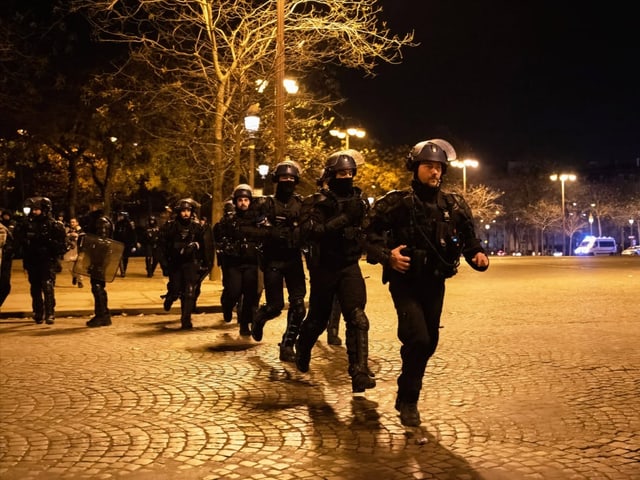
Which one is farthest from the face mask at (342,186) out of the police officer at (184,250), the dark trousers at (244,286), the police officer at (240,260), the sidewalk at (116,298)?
the sidewalk at (116,298)

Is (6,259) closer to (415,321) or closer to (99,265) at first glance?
(99,265)

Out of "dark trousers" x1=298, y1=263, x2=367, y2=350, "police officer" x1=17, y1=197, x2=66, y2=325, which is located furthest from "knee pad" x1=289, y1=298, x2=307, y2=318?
"police officer" x1=17, y1=197, x2=66, y2=325

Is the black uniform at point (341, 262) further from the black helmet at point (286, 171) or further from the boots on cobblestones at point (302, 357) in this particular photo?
the black helmet at point (286, 171)

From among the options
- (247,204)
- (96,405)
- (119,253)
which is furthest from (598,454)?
(119,253)

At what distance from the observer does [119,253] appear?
11.2 m

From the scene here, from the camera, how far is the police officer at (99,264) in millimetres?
10773

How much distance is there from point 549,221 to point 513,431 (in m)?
69.3

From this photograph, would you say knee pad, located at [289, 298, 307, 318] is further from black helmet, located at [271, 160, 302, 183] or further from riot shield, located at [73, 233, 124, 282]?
riot shield, located at [73, 233, 124, 282]

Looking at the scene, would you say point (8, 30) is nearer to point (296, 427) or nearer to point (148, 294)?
point (148, 294)

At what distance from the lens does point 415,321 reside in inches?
197

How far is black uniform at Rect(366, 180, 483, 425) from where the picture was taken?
500 centimetres

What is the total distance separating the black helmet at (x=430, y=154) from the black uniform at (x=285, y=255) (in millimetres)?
2283

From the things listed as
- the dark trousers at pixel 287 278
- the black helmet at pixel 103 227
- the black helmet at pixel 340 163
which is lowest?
the dark trousers at pixel 287 278

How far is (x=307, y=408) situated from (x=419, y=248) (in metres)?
1.63
